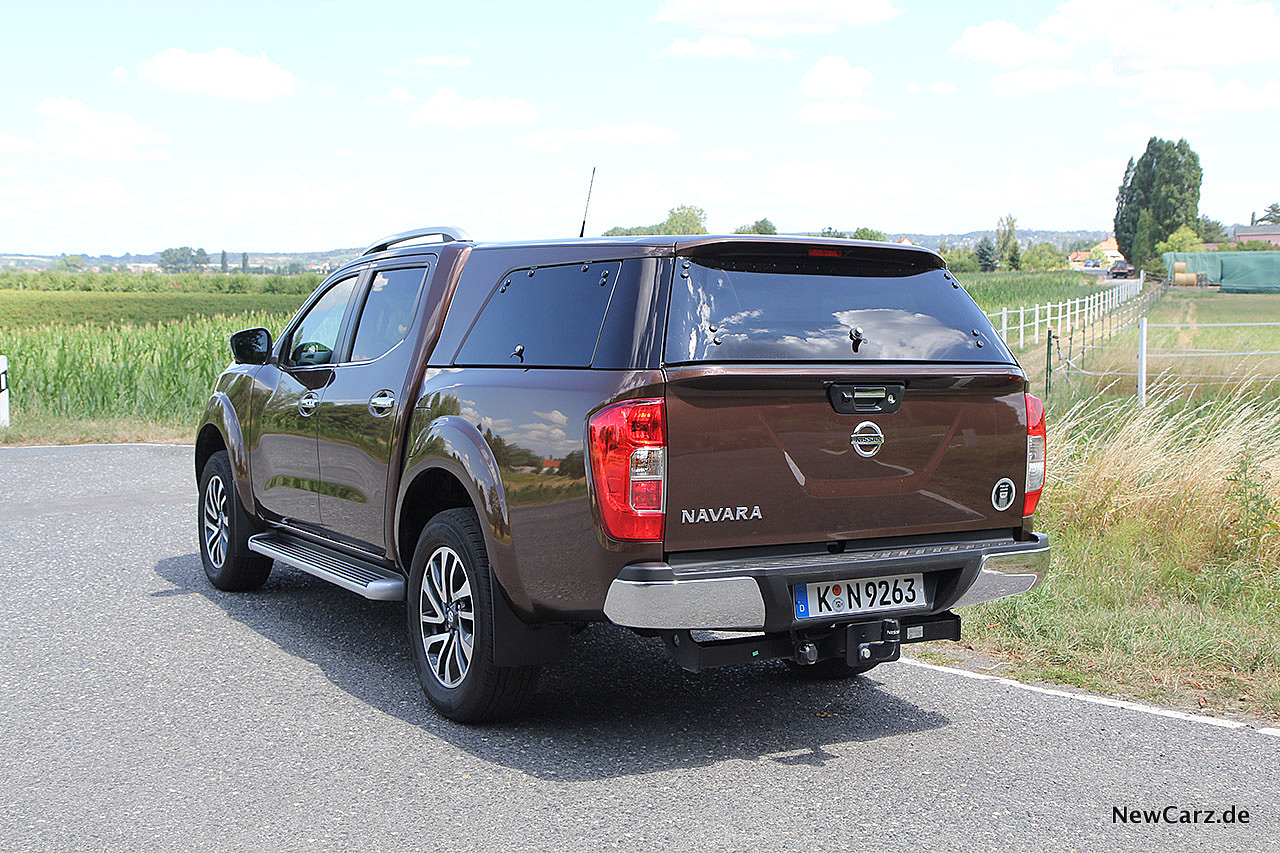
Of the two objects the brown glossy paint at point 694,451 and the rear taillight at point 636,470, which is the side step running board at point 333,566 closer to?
the brown glossy paint at point 694,451

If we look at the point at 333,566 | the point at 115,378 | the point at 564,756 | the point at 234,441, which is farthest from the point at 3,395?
the point at 564,756

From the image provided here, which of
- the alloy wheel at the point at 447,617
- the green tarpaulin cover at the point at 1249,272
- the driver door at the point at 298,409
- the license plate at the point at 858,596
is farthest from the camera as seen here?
the green tarpaulin cover at the point at 1249,272

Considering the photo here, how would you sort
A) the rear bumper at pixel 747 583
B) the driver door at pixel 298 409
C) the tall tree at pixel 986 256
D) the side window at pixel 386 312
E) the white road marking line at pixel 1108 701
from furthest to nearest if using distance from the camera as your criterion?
the tall tree at pixel 986 256, the driver door at pixel 298 409, the side window at pixel 386 312, the white road marking line at pixel 1108 701, the rear bumper at pixel 747 583

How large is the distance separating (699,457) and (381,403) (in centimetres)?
203

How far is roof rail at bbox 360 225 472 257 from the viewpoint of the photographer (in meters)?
5.77

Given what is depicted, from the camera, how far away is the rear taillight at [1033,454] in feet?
15.8

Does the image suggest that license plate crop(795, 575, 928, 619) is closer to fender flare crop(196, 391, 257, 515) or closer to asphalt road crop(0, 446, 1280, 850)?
asphalt road crop(0, 446, 1280, 850)

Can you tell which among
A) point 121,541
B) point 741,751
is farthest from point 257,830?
point 121,541

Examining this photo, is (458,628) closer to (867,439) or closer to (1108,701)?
(867,439)

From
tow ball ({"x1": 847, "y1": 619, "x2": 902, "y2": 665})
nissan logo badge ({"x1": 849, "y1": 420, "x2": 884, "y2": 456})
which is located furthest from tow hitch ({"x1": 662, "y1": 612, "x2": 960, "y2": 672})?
nissan logo badge ({"x1": 849, "y1": 420, "x2": 884, "y2": 456})

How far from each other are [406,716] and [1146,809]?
2.84 meters

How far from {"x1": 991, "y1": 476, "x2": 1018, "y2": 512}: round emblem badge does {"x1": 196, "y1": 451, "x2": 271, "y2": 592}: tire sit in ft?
14.3

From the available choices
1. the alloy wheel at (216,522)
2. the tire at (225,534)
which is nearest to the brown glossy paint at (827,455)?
the tire at (225,534)

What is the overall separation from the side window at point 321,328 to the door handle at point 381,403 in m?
0.79
